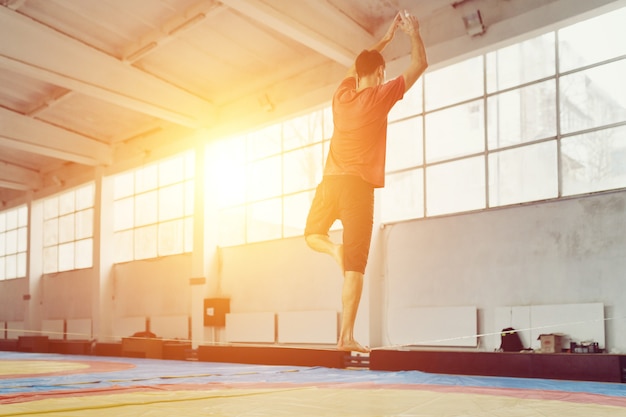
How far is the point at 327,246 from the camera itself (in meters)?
4.26

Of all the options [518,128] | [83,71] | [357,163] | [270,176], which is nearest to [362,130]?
[357,163]

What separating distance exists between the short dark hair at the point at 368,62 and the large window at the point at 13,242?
633 inches

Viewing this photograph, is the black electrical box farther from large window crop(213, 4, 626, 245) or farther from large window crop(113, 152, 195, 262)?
large window crop(213, 4, 626, 245)

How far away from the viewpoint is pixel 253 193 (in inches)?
474

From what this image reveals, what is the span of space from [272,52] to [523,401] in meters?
7.60

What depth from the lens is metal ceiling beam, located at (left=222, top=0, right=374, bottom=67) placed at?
7957 mm

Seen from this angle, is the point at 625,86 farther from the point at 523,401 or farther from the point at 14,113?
the point at 14,113

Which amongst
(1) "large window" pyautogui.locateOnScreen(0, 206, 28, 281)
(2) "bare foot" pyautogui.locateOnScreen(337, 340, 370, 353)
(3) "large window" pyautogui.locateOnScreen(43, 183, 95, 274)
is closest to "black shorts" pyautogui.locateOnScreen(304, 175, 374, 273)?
(2) "bare foot" pyautogui.locateOnScreen(337, 340, 370, 353)

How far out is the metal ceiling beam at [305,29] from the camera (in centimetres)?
796

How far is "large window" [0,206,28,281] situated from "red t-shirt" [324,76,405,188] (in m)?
15.9

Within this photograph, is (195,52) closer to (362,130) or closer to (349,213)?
(362,130)

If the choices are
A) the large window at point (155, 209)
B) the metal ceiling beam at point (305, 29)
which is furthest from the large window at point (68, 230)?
the metal ceiling beam at point (305, 29)

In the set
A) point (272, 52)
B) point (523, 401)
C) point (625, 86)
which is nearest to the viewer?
point (523, 401)

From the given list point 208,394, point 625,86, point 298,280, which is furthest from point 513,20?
point 208,394
